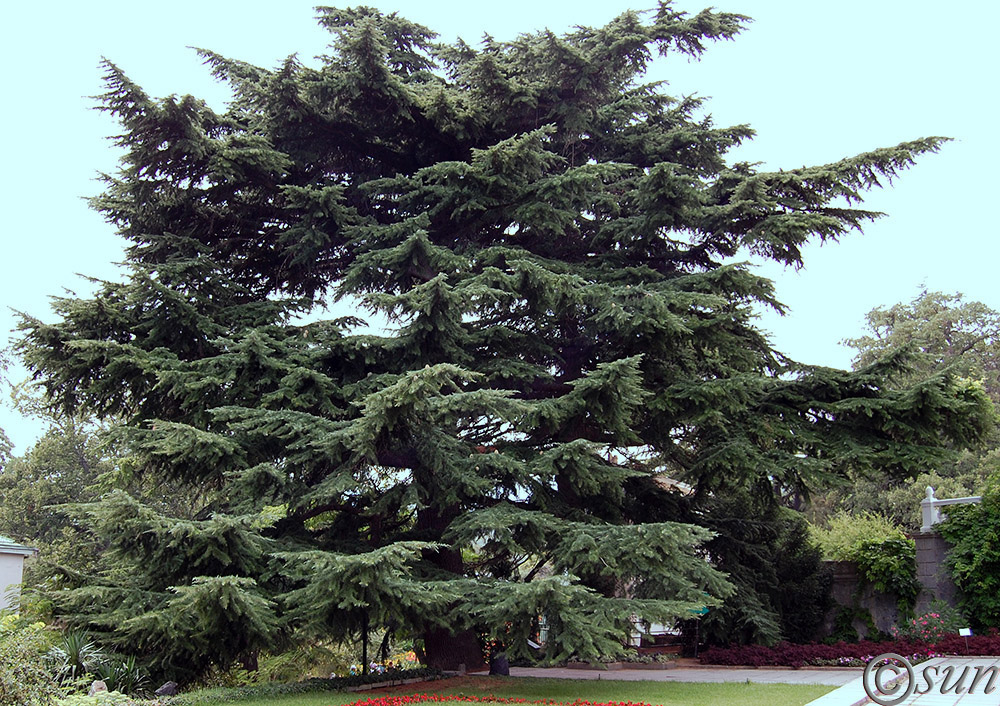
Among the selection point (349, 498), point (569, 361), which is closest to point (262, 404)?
point (349, 498)

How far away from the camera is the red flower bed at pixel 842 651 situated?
13086 mm

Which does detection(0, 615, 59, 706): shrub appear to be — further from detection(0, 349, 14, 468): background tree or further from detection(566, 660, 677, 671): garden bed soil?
detection(0, 349, 14, 468): background tree

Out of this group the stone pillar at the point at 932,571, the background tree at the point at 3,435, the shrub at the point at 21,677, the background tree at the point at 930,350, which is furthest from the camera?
the background tree at the point at 930,350

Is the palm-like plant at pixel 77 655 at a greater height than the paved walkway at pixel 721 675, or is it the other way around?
the palm-like plant at pixel 77 655

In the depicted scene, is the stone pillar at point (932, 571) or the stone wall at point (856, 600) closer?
the stone pillar at point (932, 571)

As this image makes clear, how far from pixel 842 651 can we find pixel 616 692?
5696 millimetres

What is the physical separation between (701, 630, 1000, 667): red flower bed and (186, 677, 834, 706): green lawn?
308cm

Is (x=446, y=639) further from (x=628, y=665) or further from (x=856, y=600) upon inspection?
(x=856, y=600)

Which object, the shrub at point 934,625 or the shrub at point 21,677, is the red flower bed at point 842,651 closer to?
the shrub at point 934,625

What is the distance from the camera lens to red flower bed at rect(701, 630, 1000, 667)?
1309cm

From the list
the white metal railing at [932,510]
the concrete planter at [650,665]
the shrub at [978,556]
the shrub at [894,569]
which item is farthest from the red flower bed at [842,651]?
the white metal railing at [932,510]

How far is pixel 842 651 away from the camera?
13.9 metres

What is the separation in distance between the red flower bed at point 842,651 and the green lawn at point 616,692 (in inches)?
121

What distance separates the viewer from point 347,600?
27.3ft
